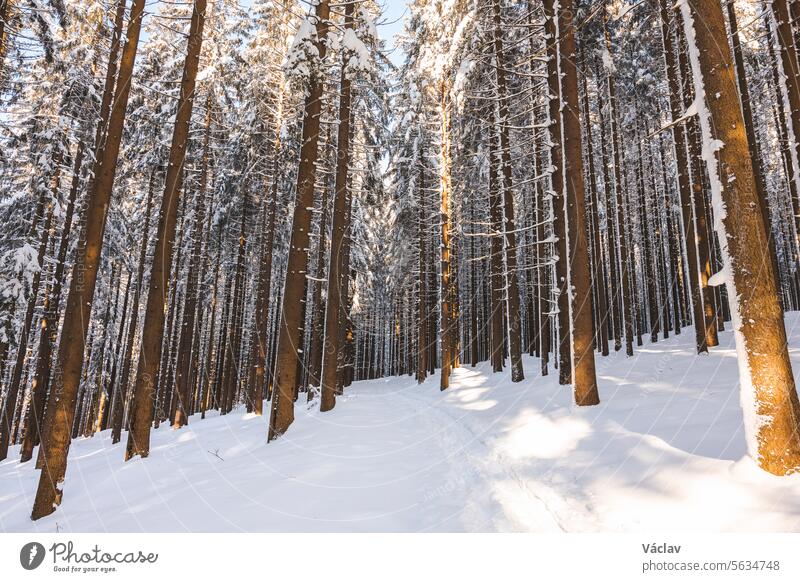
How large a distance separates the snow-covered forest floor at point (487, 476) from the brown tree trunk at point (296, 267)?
750 millimetres

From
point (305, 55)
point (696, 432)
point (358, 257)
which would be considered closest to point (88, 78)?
point (305, 55)

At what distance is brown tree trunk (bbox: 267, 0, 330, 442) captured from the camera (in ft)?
30.2

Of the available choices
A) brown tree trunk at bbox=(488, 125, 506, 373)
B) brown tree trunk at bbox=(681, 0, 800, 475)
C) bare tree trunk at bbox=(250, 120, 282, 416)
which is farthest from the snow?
bare tree trunk at bbox=(250, 120, 282, 416)

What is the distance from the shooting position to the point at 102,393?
27969mm

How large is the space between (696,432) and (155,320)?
10652 mm

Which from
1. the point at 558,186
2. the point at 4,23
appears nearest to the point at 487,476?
the point at 558,186

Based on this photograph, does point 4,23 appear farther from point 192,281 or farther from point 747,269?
point 747,269

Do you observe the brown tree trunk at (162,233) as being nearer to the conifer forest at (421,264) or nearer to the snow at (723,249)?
the conifer forest at (421,264)

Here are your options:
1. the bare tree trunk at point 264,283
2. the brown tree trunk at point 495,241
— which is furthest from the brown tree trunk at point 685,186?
the bare tree trunk at point 264,283

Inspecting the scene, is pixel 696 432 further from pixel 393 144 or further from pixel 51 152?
pixel 393 144

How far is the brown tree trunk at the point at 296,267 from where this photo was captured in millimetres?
9195

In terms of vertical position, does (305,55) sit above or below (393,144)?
below

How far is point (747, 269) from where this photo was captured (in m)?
4.50

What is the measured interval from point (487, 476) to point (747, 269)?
406cm
